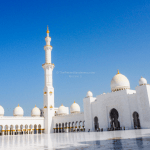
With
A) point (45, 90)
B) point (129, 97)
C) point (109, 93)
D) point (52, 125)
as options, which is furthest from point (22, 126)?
point (129, 97)

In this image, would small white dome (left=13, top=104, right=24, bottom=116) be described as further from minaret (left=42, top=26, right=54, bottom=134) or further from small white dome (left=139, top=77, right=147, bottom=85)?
small white dome (left=139, top=77, right=147, bottom=85)

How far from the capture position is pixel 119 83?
2812cm

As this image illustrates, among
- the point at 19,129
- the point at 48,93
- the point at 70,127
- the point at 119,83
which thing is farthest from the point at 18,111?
the point at 119,83

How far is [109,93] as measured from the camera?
28.2 metres

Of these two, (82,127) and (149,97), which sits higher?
(149,97)

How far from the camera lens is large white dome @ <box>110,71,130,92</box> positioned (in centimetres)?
2802

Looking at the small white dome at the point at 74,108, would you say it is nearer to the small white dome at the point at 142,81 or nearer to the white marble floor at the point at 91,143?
the small white dome at the point at 142,81

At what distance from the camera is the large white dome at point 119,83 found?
1103 inches

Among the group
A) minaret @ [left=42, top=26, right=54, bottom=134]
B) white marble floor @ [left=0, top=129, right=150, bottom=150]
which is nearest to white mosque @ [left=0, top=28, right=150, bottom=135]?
minaret @ [left=42, top=26, right=54, bottom=134]

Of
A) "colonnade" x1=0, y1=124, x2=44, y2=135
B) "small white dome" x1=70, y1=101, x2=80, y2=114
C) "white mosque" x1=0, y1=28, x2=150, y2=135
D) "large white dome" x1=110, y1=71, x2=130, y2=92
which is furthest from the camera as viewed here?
"small white dome" x1=70, y1=101, x2=80, y2=114

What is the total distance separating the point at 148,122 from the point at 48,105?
21.0m

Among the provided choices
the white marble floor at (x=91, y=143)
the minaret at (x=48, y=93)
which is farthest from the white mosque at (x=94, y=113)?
the white marble floor at (x=91, y=143)

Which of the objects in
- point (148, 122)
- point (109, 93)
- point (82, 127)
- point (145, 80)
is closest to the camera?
point (148, 122)

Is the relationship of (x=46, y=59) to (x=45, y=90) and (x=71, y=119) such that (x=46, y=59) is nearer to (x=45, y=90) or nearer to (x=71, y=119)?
(x=45, y=90)
